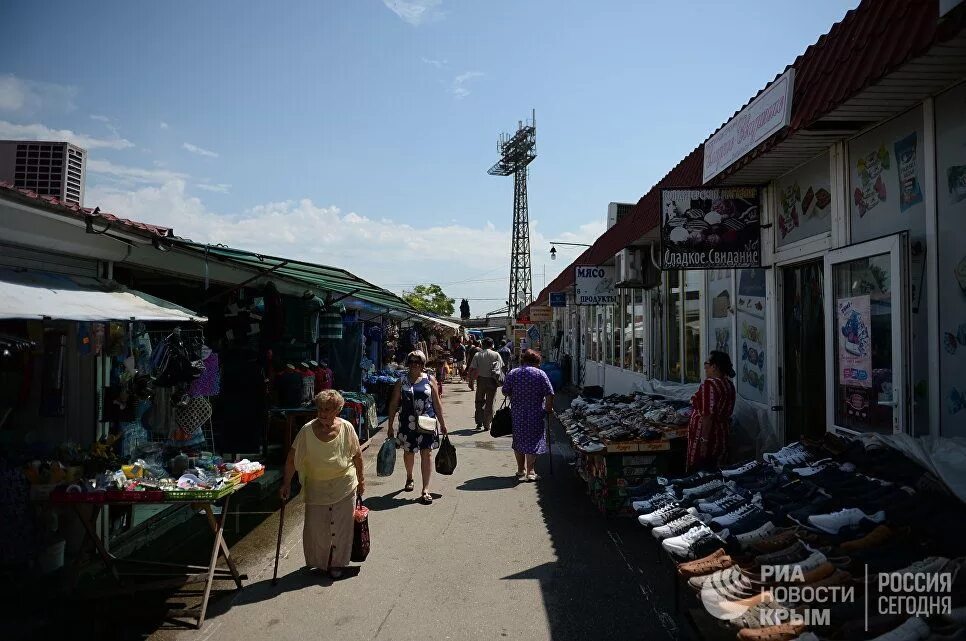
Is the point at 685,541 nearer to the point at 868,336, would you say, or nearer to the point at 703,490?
the point at 703,490

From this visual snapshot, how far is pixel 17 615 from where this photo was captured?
4379 millimetres

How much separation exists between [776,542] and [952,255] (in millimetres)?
2188

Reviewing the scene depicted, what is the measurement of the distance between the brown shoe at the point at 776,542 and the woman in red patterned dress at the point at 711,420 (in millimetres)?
2214

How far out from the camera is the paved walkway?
4.08 m

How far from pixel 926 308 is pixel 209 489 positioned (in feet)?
16.7

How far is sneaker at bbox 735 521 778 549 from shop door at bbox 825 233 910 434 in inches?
55.9

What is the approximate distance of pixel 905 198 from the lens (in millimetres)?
4418

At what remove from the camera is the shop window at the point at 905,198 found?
422cm

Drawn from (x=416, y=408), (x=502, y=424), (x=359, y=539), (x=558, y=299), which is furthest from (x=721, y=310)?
(x=558, y=299)

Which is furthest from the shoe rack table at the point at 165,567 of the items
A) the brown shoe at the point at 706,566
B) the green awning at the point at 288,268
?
the brown shoe at the point at 706,566

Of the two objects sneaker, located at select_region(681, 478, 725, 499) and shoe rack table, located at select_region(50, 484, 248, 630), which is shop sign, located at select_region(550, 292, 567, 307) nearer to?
sneaker, located at select_region(681, 478, 725, 499)

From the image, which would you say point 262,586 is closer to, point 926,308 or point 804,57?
point 926,308

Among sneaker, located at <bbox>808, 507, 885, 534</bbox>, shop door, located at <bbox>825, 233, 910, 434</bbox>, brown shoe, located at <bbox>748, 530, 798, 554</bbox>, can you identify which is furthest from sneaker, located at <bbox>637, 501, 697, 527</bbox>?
shop door, located at <bbox>825, 233, 910, 434</bbox>

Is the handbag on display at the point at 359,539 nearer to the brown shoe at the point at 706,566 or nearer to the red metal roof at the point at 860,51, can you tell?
the brown shoe at the point at 706,566
